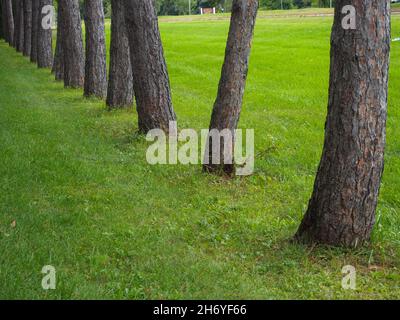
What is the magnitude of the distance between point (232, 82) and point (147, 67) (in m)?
3.29

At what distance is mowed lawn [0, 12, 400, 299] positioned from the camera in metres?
5.60

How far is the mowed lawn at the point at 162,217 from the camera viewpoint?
560 centimetres

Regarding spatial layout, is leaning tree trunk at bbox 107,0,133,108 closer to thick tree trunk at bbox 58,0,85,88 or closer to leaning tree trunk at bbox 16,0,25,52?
thick tree trunk at bbox 58,0,85,88

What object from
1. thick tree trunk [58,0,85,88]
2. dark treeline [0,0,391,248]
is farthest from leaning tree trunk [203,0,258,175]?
thick tree trunk [58,0,85,88]

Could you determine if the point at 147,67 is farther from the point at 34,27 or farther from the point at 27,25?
the point at 27,25

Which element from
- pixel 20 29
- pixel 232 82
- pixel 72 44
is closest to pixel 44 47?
pixel 72 44

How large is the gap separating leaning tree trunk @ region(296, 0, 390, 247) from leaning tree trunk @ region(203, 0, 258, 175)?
2.81m

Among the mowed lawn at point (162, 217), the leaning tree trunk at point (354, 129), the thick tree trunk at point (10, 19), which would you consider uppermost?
the thick tree trunk at point (10, 19)

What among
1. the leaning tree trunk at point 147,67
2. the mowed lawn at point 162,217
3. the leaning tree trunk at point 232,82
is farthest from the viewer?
the leaning tree trunk at point 147,67

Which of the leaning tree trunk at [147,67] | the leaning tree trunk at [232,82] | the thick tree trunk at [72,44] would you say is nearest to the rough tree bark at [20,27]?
the thick tree trunk at [72,44]

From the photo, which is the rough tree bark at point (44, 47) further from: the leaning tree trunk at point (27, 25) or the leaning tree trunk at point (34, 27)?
the leaning tree trunk at point (27, 25)

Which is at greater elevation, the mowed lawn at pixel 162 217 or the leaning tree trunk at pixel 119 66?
the leaning tree trunk at pixel 119 66

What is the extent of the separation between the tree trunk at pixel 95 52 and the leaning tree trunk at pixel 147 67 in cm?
620
